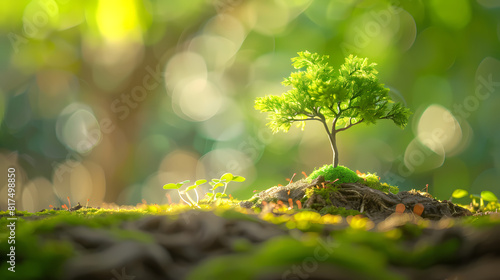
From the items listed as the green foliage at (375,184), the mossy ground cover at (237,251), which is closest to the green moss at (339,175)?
the green foliage at (375,184)

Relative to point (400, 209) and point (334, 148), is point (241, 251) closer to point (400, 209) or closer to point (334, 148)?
point (400, 209)

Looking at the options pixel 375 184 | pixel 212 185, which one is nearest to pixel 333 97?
pixel 375 184

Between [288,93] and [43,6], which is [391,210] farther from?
[43,6]

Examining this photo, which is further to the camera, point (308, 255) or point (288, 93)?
point (288, 93)

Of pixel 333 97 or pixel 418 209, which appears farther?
pixel 333 97

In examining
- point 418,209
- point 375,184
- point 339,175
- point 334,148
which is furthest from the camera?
point 334,148

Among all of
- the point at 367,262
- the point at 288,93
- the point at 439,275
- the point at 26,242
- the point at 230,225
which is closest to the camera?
Answer: the point at 367,262

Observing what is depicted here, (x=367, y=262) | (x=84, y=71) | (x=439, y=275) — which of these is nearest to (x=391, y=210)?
(x=439, y=275)
